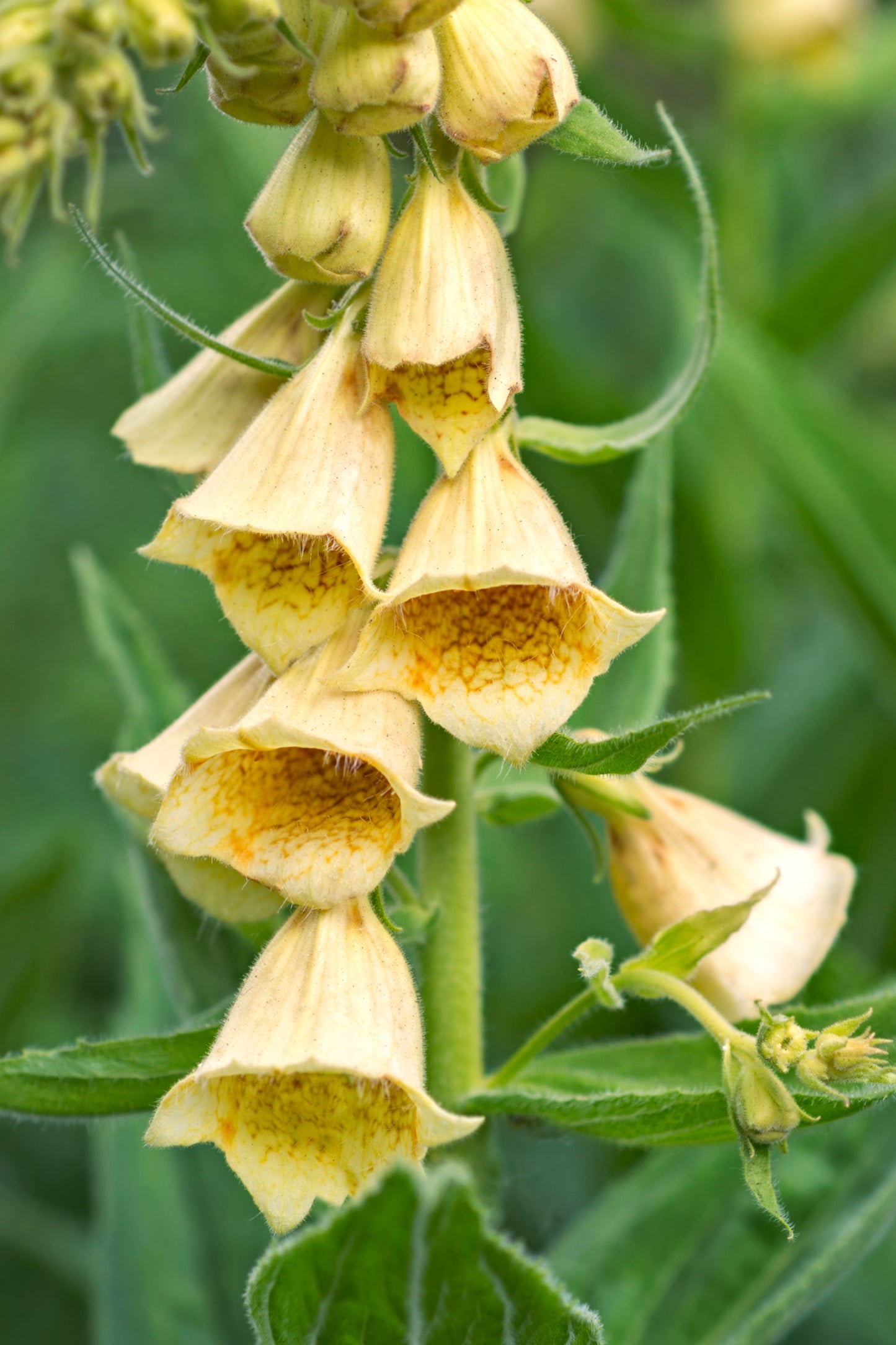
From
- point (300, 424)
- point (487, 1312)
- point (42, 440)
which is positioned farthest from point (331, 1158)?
point (42, 440)

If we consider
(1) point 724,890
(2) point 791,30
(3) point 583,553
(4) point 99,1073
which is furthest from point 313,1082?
(2) point 791,30

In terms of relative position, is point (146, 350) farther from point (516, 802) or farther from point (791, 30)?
point (791, 30)

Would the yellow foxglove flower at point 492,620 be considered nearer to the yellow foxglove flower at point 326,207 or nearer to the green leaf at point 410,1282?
the yellow foxglove flower at point 326,207

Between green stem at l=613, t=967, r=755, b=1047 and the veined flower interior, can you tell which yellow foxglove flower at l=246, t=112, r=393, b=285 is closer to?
the veined flower interior

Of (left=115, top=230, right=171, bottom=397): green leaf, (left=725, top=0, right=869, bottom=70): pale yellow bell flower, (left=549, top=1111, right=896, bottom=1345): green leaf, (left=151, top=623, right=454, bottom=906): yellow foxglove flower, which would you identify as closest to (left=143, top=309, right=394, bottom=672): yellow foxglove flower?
(left=151, top=623, right=454, bottom=906): yellow foxglove flower

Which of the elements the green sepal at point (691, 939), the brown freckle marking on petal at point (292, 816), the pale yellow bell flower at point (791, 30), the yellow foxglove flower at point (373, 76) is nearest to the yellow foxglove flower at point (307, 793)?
the brown freckle marking on petal at point (292, 816)

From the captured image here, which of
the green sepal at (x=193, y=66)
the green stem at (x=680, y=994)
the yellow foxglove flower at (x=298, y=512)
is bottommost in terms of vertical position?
the green stem at (x=680, y=994)

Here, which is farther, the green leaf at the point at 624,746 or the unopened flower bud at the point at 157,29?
the green leaf at the point at 624,746
